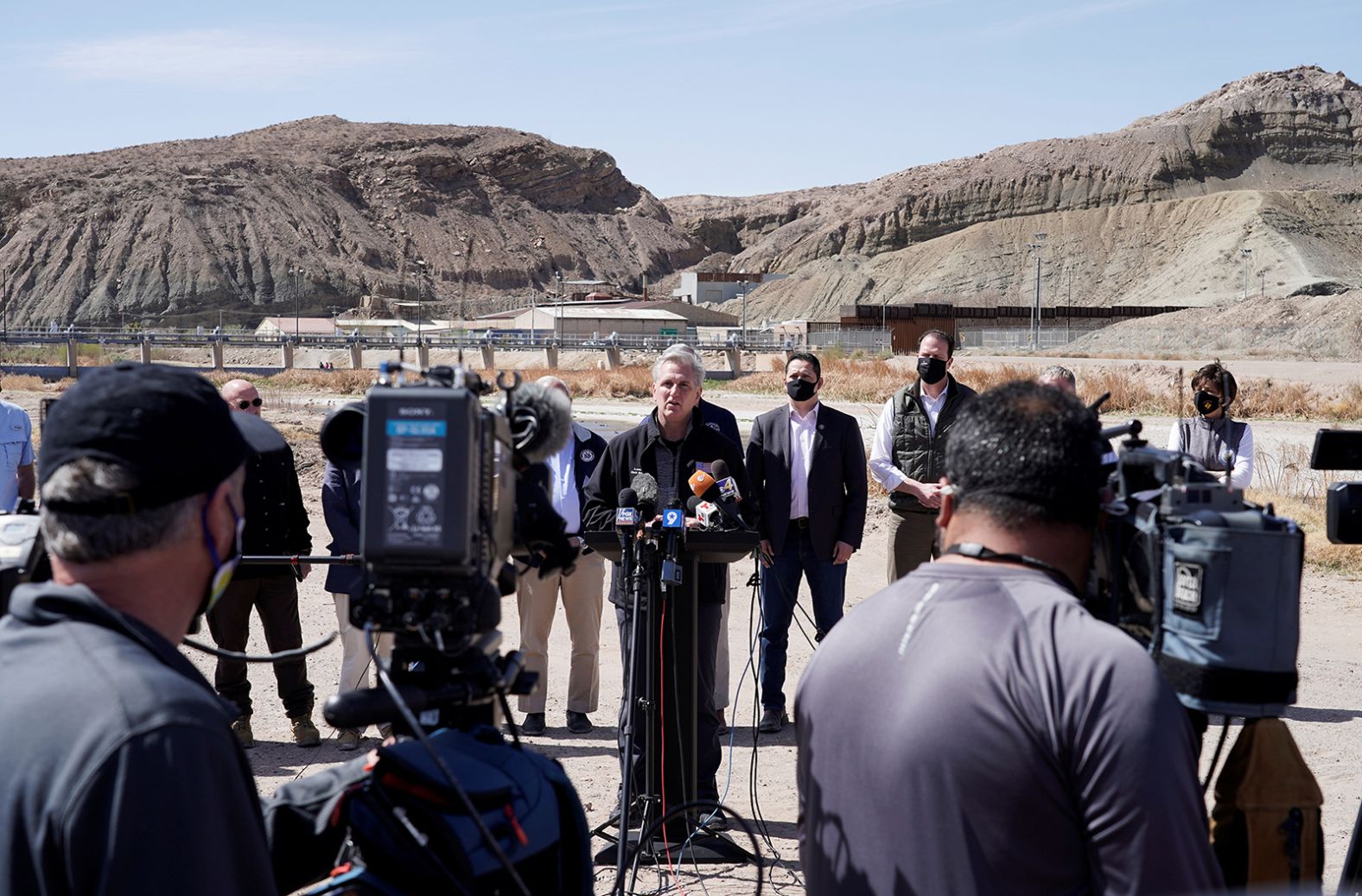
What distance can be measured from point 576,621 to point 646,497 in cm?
256

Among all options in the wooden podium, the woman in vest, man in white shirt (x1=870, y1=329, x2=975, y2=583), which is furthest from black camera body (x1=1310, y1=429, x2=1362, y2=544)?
man in white shirt (x1=870, y1=329, x2=975, y2=583)

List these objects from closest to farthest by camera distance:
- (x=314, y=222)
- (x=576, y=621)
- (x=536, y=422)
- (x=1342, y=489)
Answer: (x=536, y=422) → (x=1342, y=489) → (x=576, y=621) → (x=314, y=222)

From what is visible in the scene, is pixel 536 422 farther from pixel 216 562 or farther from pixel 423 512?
pixel 216 562

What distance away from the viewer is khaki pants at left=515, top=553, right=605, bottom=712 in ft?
23.8

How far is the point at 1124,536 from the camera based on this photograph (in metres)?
2.23

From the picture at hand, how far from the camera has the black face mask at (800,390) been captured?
737 cm

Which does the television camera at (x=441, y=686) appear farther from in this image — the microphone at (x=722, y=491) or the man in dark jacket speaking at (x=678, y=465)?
the man in dark jacket speaking at (x=678, y=465)

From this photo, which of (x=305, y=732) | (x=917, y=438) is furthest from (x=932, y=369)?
(x=305, y=732)

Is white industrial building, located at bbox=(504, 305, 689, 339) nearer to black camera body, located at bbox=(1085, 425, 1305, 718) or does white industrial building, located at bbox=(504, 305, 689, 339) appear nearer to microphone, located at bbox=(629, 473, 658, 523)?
microphone, located at bbox=(629, 473, 658, 523)

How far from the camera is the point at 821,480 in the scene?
289 inches

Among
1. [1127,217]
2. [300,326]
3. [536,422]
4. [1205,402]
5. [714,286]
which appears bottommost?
[1205,402]

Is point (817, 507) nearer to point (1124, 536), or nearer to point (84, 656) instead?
point (1124, 536)

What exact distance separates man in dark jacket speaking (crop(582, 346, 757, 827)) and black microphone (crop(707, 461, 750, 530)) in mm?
398

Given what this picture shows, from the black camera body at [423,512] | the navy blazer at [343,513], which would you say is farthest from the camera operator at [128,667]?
the navy blazer at [343,513]
